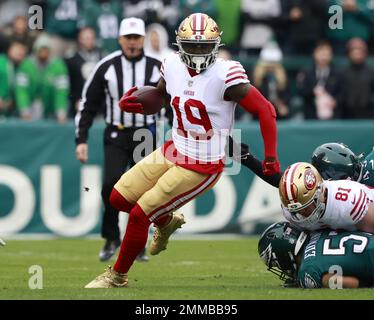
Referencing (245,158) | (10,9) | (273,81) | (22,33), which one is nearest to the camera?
(245,158)

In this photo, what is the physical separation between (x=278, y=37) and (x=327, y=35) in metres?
0.67

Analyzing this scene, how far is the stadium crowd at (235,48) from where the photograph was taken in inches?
540

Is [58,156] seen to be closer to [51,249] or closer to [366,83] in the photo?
[51,249]

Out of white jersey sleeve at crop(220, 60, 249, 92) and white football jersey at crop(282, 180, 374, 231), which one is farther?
white jersey sleeve at crop(220, 60, 249, 92)

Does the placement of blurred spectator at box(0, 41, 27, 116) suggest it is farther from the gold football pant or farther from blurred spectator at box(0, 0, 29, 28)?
the gold football pant

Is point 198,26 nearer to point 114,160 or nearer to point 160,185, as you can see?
point 160,185

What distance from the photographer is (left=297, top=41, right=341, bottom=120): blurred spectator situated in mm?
13859

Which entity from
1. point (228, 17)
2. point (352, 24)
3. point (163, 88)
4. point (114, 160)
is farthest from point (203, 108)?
point (352, 24)

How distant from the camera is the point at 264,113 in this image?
7438 millimetres

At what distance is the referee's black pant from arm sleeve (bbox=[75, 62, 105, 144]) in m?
0.20

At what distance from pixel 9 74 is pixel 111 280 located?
257 inches

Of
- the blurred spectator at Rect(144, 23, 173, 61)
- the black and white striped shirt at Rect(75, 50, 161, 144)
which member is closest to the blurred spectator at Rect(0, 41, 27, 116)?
the blurred spectator at Rect(144, 23, 173, 61)

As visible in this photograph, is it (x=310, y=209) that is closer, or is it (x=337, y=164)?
(x=310, y=209)
